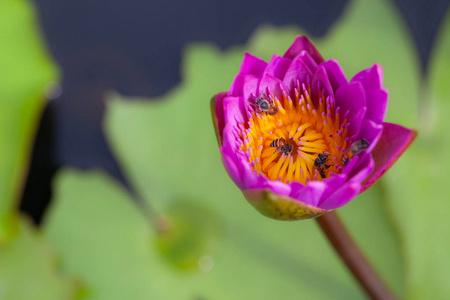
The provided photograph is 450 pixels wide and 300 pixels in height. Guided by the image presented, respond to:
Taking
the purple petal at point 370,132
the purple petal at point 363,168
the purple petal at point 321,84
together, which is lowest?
the purple petal at point 363,168

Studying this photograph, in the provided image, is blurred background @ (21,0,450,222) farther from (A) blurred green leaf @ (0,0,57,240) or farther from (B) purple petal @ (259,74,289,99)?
(B) purple petal @ (259,74,289,99)

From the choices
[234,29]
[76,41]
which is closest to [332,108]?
[234,29]

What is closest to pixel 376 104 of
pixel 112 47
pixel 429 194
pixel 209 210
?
pixel 429 194

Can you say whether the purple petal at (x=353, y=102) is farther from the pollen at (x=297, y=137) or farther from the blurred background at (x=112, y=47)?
the blurred background at (x=112, y=47)

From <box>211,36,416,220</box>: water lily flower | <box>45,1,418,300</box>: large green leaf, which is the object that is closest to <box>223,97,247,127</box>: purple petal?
<box>211,36,416,220</box>: water lily flower

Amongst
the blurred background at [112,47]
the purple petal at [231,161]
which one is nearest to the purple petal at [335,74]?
the purple petal at [231,161]

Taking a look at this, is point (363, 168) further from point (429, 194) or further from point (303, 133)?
point (429, 194)
